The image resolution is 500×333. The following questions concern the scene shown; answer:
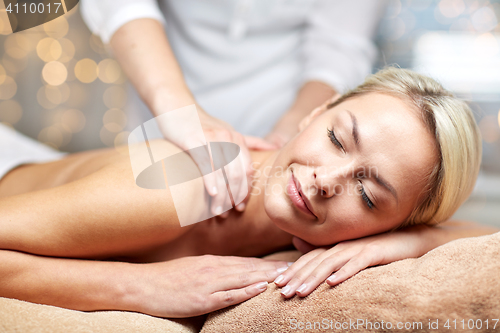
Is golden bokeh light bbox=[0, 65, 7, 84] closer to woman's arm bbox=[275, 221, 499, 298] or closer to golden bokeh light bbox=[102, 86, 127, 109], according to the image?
golden bokeh light bbox=[102, 86, 127, 109]

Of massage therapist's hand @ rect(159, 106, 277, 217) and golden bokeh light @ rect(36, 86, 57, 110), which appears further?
golden bokeh light @ rect(36, 86, 57, 110)

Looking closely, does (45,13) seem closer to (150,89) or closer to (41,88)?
(150,89)

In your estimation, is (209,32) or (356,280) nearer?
(356,280)

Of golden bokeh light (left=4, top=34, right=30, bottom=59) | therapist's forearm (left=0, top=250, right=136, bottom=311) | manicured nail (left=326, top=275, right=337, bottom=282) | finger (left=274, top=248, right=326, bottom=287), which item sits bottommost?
finger (left=274, top=248, right=326, bottom=287)

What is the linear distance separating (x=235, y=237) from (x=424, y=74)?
0.63 meters

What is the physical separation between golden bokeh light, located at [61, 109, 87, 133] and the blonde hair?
1621mm

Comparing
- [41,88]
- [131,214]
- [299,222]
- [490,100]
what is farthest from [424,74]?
[41,88]

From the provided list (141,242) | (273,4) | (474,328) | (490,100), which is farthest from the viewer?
(490,100)

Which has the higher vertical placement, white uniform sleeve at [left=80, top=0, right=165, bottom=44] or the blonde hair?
white uniform sleeve at [left=80, top=0, right=165, bottom=44]

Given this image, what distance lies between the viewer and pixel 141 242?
29.5 inches

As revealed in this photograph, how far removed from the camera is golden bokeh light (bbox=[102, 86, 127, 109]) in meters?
1.98

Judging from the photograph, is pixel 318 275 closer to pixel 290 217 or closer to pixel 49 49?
pixel 290 217

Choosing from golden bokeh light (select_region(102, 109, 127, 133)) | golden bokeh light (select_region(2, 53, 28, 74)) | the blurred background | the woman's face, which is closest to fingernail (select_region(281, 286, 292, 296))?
the woman's face

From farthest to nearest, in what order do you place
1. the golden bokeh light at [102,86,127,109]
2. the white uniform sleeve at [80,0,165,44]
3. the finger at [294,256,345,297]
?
the golden bokeh light at [102,86,127,109] → the white uniform sleeve at [80,0,165,44] → the finger at [294,256,345,297]
